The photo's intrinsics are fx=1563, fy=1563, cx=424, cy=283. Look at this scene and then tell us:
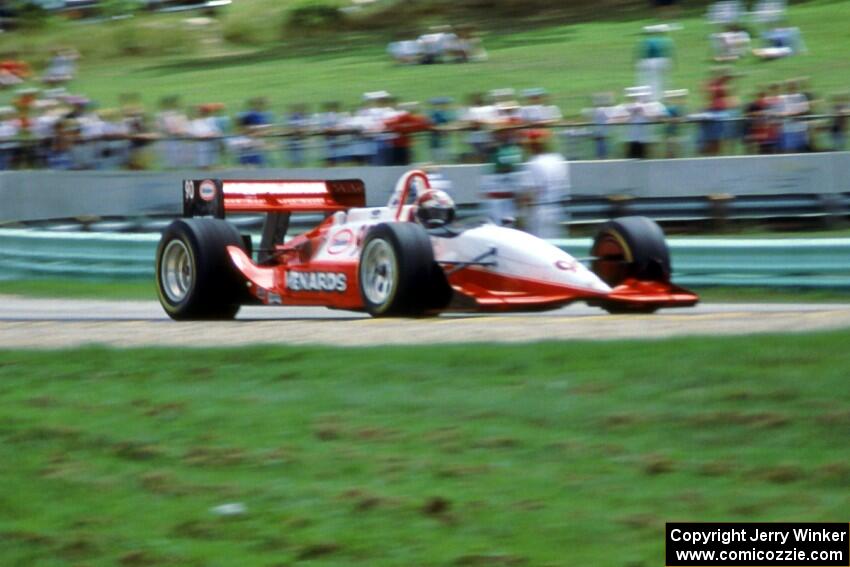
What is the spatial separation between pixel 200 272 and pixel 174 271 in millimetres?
636

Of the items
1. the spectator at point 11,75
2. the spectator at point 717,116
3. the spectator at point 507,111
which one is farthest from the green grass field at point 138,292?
the spectator at point 11,75

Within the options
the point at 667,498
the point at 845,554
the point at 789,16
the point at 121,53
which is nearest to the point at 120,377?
the point at 667,498

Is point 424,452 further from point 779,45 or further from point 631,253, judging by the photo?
point 779,45

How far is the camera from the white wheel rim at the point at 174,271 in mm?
12789

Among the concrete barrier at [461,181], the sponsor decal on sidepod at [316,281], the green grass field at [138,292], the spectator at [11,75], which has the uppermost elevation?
the spectator at [11,75]

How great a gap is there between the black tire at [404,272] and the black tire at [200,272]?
1586 mm

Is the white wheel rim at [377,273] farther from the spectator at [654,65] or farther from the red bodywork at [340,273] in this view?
the spectator at [654,65]

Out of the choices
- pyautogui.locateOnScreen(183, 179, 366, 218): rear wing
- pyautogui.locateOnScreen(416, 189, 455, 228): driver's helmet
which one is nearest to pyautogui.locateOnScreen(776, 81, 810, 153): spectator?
pyautogui.locateOnScreen(183, 179, 366, 218): rear wing

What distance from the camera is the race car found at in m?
11.1

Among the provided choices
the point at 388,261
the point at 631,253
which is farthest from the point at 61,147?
the point at 631,253

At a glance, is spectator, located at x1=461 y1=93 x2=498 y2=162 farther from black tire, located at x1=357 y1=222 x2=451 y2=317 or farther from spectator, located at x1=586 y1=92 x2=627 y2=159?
black tire, located at x1=357 y1=222 x2=451 y2=317

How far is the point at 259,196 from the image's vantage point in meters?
13.0

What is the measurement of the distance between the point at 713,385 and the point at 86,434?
2.85 m

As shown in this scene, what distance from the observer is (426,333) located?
9.70 metres
